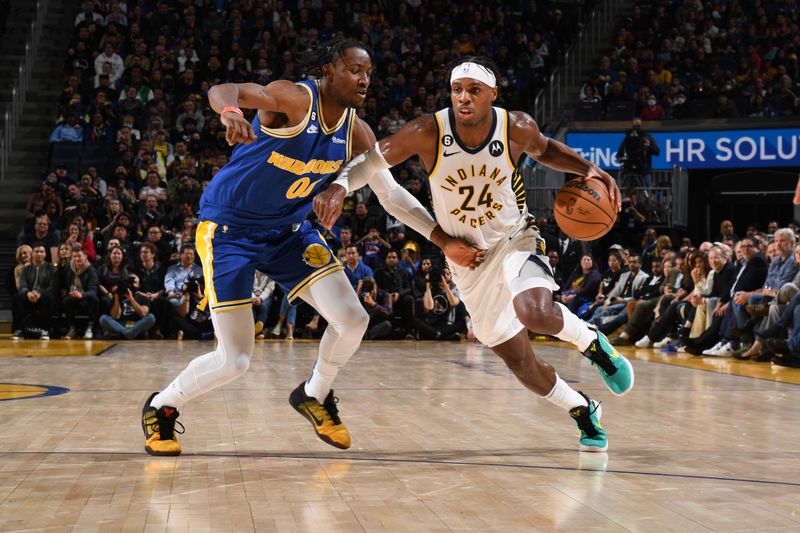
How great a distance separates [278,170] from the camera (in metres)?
4.73

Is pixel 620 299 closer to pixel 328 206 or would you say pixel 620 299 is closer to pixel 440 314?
pixel 440 314

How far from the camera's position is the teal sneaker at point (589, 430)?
4.96m

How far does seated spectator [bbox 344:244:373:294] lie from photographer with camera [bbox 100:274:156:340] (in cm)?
261

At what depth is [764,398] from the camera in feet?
23.9

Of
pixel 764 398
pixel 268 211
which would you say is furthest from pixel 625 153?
pixel 268 211

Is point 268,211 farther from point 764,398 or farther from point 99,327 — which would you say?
point 99,327

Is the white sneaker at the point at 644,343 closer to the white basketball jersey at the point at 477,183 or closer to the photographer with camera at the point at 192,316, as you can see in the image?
the photographer with camera at the point at 192,316

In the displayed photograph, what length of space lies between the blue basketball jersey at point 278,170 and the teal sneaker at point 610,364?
5.06 feet

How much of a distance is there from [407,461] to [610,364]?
1143 mm

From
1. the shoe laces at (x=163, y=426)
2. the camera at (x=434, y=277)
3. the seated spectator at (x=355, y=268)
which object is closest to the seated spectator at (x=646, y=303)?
the camera at (x=434, y=277)

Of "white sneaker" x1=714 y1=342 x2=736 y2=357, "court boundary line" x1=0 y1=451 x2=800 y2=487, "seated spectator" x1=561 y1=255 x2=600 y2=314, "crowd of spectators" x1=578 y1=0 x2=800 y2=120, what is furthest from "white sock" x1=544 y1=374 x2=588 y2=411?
"crowd of spectators" x1=578 y1=0 x2=800 y2=120

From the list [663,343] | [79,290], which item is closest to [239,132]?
[663,343]

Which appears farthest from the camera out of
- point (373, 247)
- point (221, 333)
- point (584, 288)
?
point (373, 247)

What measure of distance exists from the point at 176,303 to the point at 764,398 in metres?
8.07
